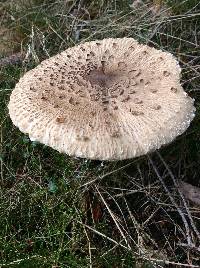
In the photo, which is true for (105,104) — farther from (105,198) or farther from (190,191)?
(190,191)

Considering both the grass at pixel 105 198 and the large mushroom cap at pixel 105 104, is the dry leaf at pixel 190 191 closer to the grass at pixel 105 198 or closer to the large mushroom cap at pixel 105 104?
the grass at pixel 105 198

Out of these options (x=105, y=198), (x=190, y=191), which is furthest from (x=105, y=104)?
(x=190, y=191)

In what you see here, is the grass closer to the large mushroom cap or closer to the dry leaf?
the dry leaf

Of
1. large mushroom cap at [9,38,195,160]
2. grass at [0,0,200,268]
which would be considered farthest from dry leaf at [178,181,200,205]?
large mushroom cap at [9,38,195,160]

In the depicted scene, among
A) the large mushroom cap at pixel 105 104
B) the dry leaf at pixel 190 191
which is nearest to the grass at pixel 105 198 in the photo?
the dry leaf at pixel 190 191

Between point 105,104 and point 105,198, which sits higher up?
point 105,104
